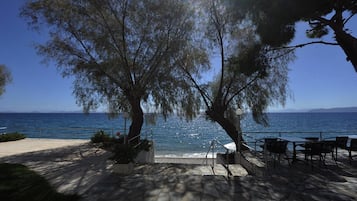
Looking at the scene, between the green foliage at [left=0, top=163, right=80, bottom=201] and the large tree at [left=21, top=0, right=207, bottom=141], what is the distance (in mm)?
4950

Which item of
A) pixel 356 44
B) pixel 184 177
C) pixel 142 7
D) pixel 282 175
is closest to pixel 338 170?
pixel 282 175

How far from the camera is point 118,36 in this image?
964 centimetres

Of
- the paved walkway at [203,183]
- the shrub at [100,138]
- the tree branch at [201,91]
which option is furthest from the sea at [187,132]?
the paved walkway at [203,183]

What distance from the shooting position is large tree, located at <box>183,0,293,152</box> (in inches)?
400

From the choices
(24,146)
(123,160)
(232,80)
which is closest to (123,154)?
(123,160)

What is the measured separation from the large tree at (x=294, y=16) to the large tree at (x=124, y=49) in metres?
3.23

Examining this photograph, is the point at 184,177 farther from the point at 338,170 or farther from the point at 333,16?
the point at 333,16

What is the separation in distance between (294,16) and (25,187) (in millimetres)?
7244

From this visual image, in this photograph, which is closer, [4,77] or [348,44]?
[348,44]

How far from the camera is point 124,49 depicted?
30.9 ft

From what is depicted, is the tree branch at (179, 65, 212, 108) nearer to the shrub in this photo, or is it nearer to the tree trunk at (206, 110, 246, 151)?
the tree trunk at (206, 110, 246, 151)

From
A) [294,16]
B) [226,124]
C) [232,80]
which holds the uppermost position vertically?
[294,16]

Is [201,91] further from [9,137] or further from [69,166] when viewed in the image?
[9,137]

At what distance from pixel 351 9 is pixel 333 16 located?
65cm
